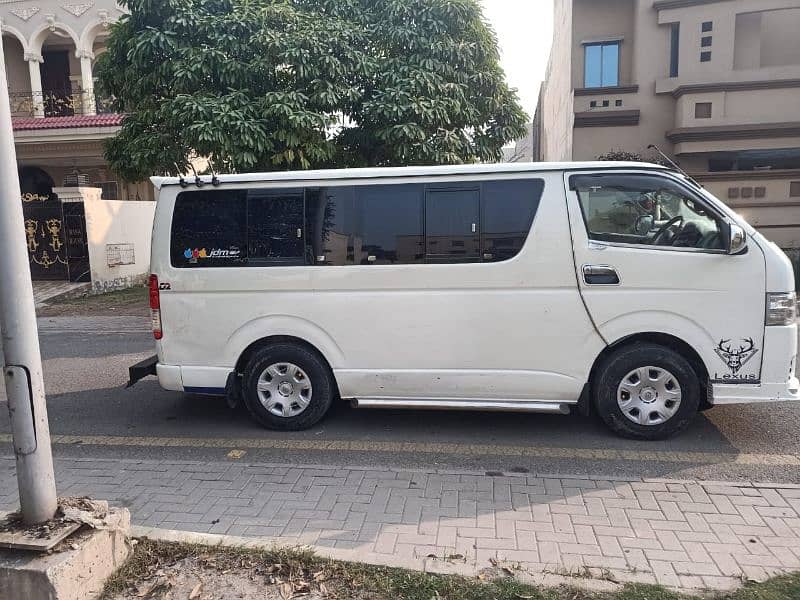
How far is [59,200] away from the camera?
1548 centimetres

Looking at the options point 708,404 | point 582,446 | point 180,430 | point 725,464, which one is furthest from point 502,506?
point 180,430

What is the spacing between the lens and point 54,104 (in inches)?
789

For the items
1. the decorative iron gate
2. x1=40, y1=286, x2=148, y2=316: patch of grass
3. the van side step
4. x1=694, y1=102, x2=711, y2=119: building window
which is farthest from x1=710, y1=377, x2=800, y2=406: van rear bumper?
the decorative iron gate

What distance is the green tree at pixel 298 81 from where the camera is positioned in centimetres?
927

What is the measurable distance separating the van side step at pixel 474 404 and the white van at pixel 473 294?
0.02 metres

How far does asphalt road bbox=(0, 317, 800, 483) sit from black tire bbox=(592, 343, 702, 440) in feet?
0.36

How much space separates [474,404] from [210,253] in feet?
8.37

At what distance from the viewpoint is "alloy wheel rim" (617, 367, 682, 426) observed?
4.76m

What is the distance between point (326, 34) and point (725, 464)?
7.95 m

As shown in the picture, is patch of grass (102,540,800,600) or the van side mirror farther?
the van side mirror

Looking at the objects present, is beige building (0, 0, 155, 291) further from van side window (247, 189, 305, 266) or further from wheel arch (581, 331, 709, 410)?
wheel arch (581, 331, 709, 410)

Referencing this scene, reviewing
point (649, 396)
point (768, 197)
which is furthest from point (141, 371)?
point (768, 197)

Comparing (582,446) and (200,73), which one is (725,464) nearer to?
(582,446)

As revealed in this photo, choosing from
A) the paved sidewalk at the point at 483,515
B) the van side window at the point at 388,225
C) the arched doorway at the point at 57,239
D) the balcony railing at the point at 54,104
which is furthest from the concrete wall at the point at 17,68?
the paved sidewalk at the point at 483,515
